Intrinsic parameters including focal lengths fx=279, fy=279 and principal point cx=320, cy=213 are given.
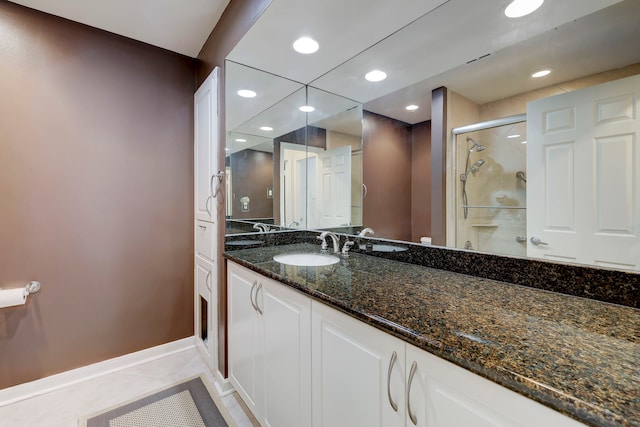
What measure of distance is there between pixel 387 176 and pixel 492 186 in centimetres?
58

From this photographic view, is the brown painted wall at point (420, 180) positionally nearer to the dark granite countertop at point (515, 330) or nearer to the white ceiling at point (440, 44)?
the white ceiling at point (440, 44)

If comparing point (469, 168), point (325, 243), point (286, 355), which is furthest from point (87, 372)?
point (469, 168)

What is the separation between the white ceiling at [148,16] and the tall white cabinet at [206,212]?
0.33 meters

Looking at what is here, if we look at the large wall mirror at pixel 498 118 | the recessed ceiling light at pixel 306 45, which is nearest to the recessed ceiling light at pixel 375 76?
the large wall mirror at pixel 498 118

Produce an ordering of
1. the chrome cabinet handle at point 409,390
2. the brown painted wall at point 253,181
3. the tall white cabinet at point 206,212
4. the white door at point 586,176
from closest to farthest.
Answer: the chrome cabinet handle at point 409,390 → the white door at point 586,176 → the tall white cabinet at point 206,212 → the brown painted wall at point 253,181

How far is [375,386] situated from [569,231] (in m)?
0.86

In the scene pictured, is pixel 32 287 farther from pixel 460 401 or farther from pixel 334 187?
pixel 460 401

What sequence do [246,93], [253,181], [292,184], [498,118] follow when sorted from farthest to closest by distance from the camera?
[292,184] < [253,181] < [246,93] < [498,118]

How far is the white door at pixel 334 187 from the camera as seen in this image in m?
2.07

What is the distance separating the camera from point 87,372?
199cm

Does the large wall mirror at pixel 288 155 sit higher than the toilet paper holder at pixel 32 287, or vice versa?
the large wall mirror at pixel 288 155

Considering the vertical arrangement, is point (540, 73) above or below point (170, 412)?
above

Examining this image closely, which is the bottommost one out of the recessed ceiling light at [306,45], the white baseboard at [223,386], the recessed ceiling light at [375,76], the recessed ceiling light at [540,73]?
the white baseboard at [223,386]

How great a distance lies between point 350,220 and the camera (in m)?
1.99
